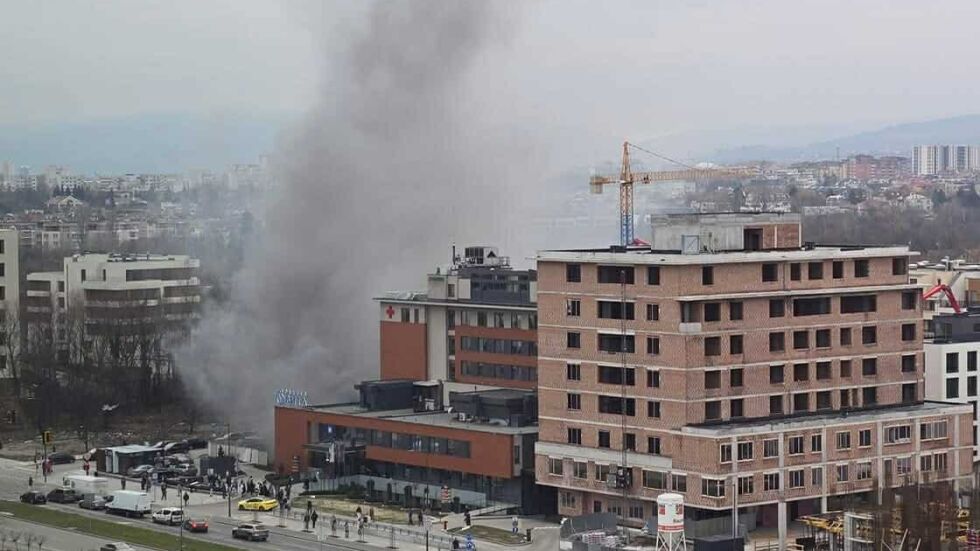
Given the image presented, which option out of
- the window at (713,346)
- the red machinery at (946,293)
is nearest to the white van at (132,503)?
the window at (713,346)

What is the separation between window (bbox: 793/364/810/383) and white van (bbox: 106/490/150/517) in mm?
25297

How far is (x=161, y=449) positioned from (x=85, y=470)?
4.05 metres

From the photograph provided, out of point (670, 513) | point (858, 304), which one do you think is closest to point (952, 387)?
point (858, 304)

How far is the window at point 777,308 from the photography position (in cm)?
6428

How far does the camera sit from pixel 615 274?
6469 cm

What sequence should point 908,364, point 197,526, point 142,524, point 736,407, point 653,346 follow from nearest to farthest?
point 653,346, point 736,407, point 197,526, point 908,364, point 142,524

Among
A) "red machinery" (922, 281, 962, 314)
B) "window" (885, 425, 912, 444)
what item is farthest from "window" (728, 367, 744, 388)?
"red machinery" (922, 281, 962, 314)

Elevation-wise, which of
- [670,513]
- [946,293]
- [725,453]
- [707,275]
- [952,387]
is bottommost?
[670,513]

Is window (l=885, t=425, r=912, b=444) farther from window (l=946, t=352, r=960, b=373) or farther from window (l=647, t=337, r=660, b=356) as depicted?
window (l=647, t=337, r=660, b=356)

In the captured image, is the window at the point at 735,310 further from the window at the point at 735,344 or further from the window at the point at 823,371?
the window at the point at 823,371

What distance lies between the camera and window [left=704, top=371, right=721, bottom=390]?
62594 mm

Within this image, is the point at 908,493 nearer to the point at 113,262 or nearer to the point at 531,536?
the point at 531,536

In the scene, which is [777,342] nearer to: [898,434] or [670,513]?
[898,434]

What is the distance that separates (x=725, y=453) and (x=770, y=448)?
191 cm
